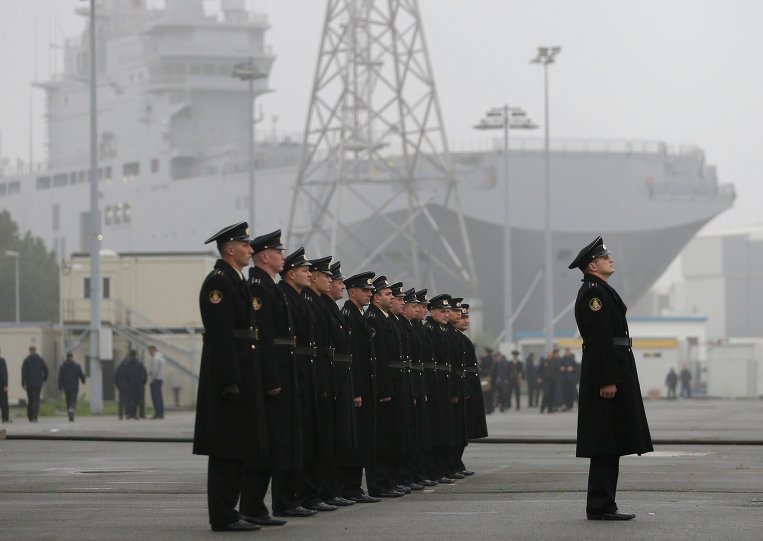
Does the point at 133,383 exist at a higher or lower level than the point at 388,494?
higher

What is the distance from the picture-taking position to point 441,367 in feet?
53.3

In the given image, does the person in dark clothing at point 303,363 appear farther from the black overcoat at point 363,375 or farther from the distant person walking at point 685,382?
the distant person walking at point 685,382

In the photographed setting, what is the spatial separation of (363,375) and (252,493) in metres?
2.66

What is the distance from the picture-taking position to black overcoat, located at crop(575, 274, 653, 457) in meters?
11.2

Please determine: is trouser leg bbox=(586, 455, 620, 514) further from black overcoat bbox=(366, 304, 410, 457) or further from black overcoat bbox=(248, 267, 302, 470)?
black overcoat bbox=(366, 304, 410, 457)

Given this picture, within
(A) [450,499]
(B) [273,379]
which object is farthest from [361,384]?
(B) [273,379]

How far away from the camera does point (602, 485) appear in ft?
36.8

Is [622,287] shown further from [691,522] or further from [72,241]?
[691,522]

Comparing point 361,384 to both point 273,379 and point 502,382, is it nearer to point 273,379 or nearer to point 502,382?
point 273,379

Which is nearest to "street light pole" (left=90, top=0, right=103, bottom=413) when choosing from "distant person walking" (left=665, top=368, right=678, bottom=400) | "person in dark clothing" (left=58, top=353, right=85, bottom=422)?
"person in dark clothing" (left=58, top=353, right=85, bottom=422)

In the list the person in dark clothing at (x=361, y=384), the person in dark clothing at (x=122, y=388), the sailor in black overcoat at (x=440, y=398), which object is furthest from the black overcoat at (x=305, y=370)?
the person in dark clothing at (x=122, y=388)

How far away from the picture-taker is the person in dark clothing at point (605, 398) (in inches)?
441

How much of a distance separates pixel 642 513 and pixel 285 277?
3014mm

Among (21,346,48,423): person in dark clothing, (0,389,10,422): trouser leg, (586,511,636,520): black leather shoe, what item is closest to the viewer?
(586,511,636,520): black leather shoe
